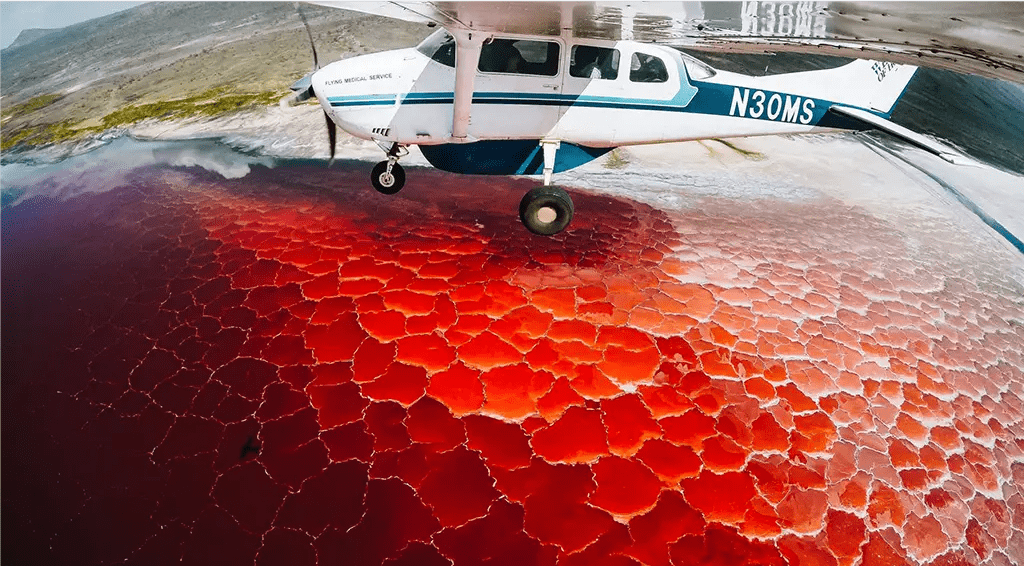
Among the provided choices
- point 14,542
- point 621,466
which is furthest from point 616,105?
point 14,542

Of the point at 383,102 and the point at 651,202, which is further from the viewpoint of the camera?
the point at 651,202

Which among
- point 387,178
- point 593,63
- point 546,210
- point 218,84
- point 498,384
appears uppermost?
point 593,63

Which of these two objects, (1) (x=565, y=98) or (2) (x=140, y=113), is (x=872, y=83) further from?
(2) (x=140, y=113)

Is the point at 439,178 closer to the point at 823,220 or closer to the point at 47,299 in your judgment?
the point at 47,299

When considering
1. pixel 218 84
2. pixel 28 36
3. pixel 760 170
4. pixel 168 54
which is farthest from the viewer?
pixel 28 36

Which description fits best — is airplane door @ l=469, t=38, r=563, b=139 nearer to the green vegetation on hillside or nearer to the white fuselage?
the white fuselage

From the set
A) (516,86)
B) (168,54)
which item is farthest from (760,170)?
(168,54)
